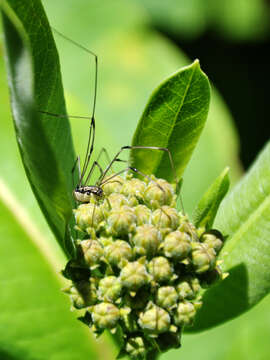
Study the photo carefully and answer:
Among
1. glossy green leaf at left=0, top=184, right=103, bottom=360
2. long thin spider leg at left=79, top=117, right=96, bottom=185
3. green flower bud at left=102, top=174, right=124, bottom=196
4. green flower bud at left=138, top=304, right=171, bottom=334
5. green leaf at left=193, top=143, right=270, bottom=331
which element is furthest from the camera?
long thin spider leg at left=79, top=117, right=96, bottom=185

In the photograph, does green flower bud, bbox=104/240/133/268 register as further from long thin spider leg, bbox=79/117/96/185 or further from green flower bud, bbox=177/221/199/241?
long thin spider leg, bbox=79/117/96/185

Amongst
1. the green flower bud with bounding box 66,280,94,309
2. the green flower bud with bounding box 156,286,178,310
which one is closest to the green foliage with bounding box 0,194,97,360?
the green flower bud with bounding box 66,280,94,309

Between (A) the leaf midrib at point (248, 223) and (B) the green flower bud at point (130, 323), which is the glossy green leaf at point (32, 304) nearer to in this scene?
(B) the green flower bud at point (130, 323)

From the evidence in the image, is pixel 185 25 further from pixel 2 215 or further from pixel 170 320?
pixel 170 320

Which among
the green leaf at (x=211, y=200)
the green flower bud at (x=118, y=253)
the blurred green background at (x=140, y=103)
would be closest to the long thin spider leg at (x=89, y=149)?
the blurred green background at (x=140, y=103)

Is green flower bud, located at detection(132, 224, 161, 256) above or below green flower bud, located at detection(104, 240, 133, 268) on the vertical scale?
above

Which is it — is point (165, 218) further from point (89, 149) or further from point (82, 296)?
point (89, 149)
